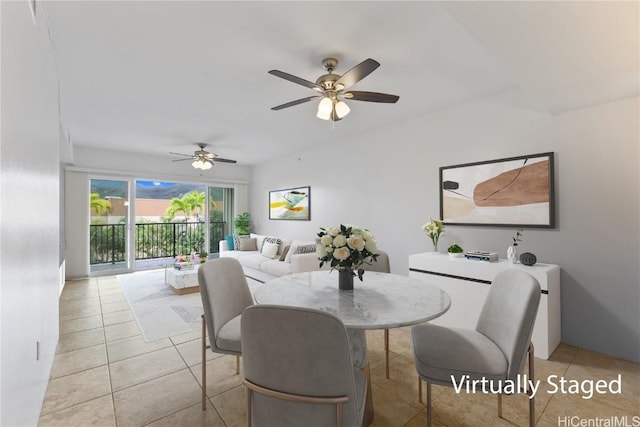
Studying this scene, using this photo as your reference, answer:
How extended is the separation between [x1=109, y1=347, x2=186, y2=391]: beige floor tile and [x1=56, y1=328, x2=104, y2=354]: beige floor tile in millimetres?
599

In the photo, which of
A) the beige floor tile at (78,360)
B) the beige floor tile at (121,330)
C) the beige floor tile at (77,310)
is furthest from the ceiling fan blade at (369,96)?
the beige floor tile at (77,310)

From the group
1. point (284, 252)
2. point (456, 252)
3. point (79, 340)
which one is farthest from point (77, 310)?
point (456, 252)

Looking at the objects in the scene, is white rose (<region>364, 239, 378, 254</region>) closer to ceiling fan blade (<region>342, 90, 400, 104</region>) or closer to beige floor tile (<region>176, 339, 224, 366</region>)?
ceiling fan blade (<region>342, 90, 400, 104</region>)

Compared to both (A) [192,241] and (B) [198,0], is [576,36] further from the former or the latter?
(A) [192,241]

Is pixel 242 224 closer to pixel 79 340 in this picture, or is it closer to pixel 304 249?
pixel 304 249

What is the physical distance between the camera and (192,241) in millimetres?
7109

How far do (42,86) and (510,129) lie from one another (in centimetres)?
402

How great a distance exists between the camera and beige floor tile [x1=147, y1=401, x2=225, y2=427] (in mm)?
1700

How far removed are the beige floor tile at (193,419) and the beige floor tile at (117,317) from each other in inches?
79.9

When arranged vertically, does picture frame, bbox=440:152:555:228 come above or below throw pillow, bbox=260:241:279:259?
above

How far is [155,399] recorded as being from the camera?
1.92 m

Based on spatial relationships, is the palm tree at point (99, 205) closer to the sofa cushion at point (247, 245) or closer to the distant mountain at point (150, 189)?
the distant mountain at point (150, 189)

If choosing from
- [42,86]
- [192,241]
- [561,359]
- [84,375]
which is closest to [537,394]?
[561,359]

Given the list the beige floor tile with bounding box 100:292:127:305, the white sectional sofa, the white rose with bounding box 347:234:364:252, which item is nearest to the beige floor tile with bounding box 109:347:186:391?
the white rose with bounding box 347:234:364:252
